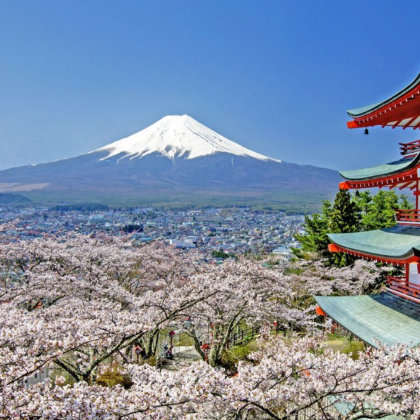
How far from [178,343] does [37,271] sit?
6256 mm

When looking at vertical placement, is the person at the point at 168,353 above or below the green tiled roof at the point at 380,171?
below

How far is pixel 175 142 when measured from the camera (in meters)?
128

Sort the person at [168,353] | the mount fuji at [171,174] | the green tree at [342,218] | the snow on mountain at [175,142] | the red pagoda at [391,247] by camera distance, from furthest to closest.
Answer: the snow on mountain at [175,142] < the mount fuji at [171,174] < the green tree at [342,218] < the person at [168,353] < the red pagoda at [391,247]

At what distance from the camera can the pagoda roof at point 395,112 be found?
5494 millimetres

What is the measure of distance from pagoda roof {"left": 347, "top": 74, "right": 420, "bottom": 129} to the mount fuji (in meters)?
75.8

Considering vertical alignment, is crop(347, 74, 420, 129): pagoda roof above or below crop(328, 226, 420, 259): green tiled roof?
above

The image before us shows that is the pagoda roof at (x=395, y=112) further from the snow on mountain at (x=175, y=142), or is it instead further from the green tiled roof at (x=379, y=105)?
the snow on mountain at (x=175, y=142)

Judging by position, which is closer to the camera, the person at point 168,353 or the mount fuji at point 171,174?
the person at point 168,353

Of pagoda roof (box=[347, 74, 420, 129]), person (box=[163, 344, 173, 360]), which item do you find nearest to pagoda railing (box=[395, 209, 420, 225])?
pagoda roof (box=[347, 74, 420, 129])

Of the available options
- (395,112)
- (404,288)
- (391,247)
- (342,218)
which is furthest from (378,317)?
(342,218)

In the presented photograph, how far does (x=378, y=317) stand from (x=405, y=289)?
77 centimetres

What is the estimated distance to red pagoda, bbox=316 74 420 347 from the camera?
534cm

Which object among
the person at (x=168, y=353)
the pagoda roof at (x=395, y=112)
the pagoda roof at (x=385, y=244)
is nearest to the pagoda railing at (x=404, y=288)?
the pagoda roof at (x=385, y=244)

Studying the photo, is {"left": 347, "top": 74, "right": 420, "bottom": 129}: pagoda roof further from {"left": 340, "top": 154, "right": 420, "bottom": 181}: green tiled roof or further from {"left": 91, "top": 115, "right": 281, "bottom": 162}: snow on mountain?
{"left": 91, "top": 115, "right": 281, "bottom": 162}: snow on mountain
